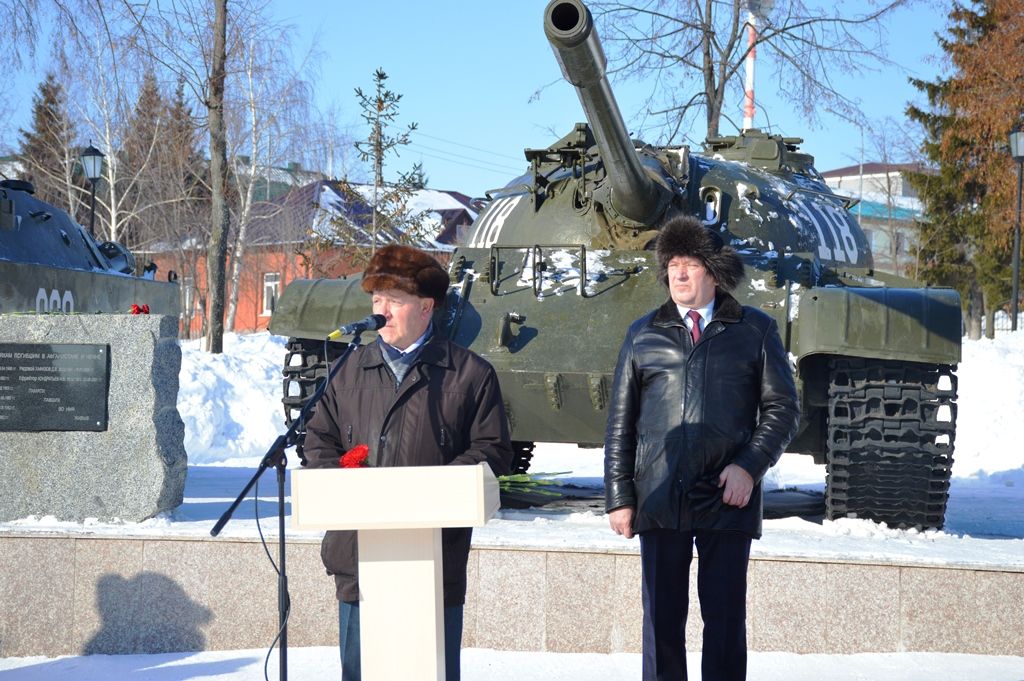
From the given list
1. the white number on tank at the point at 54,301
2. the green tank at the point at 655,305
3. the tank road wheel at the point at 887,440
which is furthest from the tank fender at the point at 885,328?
the white number on tank at the point at 54,301

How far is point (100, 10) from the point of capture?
32.0 feet

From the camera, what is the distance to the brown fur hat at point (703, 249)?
4.46 m

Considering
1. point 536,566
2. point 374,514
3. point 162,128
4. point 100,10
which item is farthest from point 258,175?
point 374,514

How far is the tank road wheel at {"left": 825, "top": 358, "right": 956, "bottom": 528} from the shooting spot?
7629 millimetres

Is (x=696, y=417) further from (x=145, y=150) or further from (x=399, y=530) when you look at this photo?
(x=145, y=150)

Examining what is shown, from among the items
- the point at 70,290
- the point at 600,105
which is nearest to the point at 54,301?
the point at 70,290

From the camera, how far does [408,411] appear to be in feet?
13.3

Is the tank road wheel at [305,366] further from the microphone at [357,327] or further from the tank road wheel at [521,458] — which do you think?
the microphone at [357,327]

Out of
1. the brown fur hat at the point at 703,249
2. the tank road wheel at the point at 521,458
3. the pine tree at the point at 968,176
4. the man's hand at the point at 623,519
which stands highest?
the pine tree at the point at 968,176

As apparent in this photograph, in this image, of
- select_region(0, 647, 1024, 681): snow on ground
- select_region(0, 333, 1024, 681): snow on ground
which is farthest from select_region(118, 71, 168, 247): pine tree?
select_region(0, 647, 1024, 681): snow on ground

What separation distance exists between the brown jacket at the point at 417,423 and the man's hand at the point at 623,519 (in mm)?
499

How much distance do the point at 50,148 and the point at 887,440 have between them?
2910 cm

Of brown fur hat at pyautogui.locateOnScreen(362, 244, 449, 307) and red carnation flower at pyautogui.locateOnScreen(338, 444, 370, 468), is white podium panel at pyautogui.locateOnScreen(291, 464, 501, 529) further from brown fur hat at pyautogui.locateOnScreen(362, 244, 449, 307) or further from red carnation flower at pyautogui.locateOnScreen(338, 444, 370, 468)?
brown fur hat at pyautogui.locateOnScreen(362, 244, 449, 307)

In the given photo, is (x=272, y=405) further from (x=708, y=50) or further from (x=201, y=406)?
(x=708, y=50)
